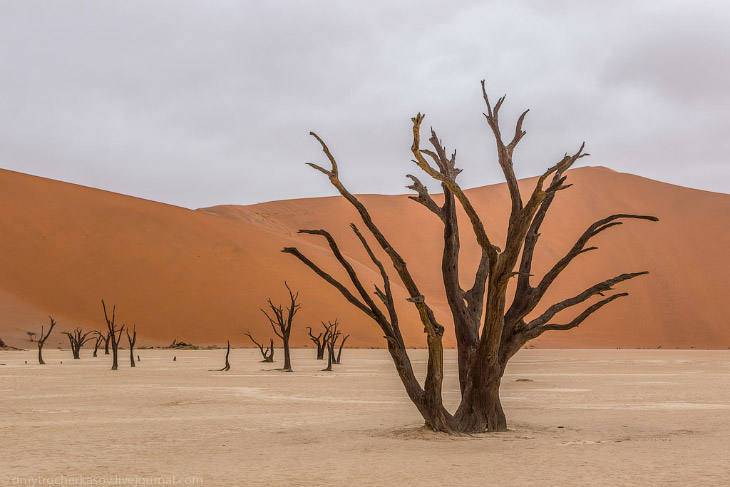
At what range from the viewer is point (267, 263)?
61.2 m

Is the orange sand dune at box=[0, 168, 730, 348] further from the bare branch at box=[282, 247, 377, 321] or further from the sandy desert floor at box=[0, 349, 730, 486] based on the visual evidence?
the bare branch at box=[282, 247, 377, 321]

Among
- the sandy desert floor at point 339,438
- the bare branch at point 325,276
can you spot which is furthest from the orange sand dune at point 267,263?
the bare branch at point 325,276

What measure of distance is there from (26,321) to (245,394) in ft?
114

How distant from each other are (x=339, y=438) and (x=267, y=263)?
5267cm

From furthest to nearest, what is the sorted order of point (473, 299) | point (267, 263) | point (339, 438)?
1. point (267, 263)
2. point (473, 299)
3. point (339, 438)

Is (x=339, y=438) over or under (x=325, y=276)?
under

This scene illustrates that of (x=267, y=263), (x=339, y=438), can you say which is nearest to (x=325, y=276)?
(x=339, y=438)

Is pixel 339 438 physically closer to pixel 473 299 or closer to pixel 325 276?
pixel 325 276

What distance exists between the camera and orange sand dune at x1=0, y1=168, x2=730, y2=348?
51906 millimetres

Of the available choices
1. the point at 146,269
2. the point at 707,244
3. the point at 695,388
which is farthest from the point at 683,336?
the point at 695,388

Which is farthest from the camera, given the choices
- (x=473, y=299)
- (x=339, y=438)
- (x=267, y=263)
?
(x=267, y=263)

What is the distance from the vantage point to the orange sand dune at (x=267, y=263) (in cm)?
5191

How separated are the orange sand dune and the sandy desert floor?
109 feet

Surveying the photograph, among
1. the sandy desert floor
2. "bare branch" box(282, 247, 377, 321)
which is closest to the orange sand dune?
the sandy desert floor
